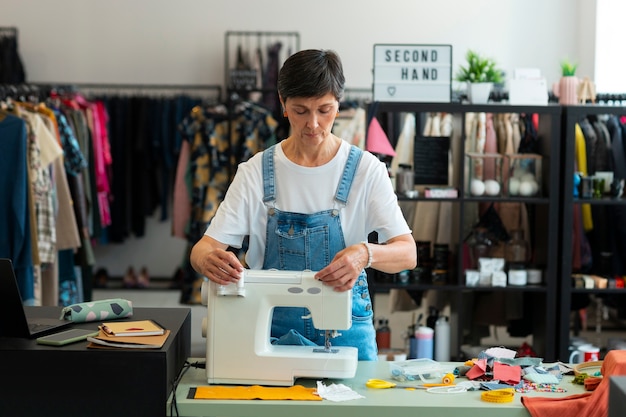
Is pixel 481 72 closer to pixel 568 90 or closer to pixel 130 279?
pixel 568 90

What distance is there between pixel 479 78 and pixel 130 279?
436 centimetres

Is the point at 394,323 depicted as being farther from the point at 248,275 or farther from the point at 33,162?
the point at 248,275

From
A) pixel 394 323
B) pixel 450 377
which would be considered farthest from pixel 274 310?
pixel 394 323

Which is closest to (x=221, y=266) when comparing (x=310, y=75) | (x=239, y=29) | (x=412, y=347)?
(x=310, y=75)

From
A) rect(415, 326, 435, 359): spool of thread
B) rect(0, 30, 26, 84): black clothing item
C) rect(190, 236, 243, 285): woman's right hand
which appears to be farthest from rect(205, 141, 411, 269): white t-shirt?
rect(0, 30, 26, 84): black clothing item

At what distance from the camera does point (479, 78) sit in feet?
17.9

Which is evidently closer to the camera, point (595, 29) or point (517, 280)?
point (517, 280)

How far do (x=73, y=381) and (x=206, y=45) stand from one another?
655 centimetres

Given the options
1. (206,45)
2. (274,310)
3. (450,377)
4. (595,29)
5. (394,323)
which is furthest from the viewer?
(206,45)

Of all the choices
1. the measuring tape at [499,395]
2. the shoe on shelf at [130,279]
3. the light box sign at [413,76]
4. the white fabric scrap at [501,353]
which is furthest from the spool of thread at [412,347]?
the shoe on shelf at [130,279]

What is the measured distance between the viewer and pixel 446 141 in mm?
5531

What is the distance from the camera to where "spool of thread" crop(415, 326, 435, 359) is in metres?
5.30

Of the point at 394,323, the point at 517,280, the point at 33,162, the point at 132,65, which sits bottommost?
the point at 394,323

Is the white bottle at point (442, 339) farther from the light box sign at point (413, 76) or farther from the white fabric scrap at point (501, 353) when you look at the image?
the white fabric scrap at point (501, 353)
